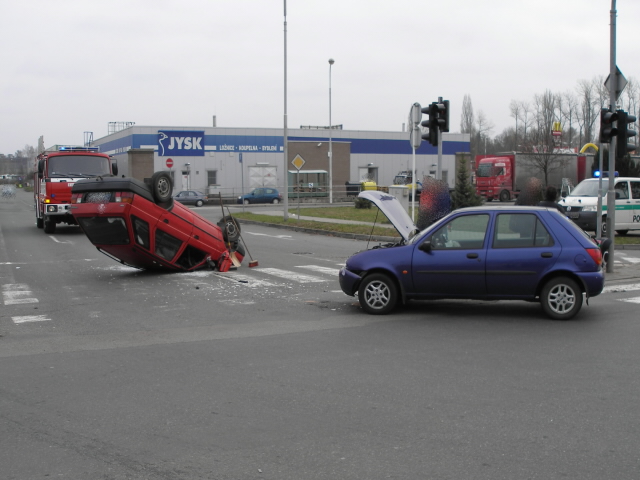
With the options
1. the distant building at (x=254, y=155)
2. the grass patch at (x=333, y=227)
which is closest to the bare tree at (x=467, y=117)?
the distant building at (x=254, y=155)

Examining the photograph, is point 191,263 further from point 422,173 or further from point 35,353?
point 422,173

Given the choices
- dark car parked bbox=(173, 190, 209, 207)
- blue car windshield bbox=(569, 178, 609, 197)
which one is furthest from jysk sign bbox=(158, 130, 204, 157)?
blue car windshield bbox=(569, 178, 609, 197)

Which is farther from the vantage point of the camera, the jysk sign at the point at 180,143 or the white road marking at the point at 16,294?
the jysk sign at the point at 180,143

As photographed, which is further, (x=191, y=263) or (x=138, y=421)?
(x=191, y=263)

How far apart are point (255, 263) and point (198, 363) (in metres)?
8.34

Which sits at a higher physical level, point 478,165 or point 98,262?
point 478,165

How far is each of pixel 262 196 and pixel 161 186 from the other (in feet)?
142

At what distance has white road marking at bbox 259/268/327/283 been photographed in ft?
44.3

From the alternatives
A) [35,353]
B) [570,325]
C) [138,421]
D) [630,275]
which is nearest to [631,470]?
[138,421]

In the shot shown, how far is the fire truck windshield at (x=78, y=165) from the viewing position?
25.8 m

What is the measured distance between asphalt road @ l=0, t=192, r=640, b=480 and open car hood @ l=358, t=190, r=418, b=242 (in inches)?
45.6

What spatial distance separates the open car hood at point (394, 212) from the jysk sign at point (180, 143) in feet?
164

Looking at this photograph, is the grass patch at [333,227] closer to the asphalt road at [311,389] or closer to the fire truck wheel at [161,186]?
the fire truck wheel at [161,186]

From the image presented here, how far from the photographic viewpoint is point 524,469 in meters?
4.46
